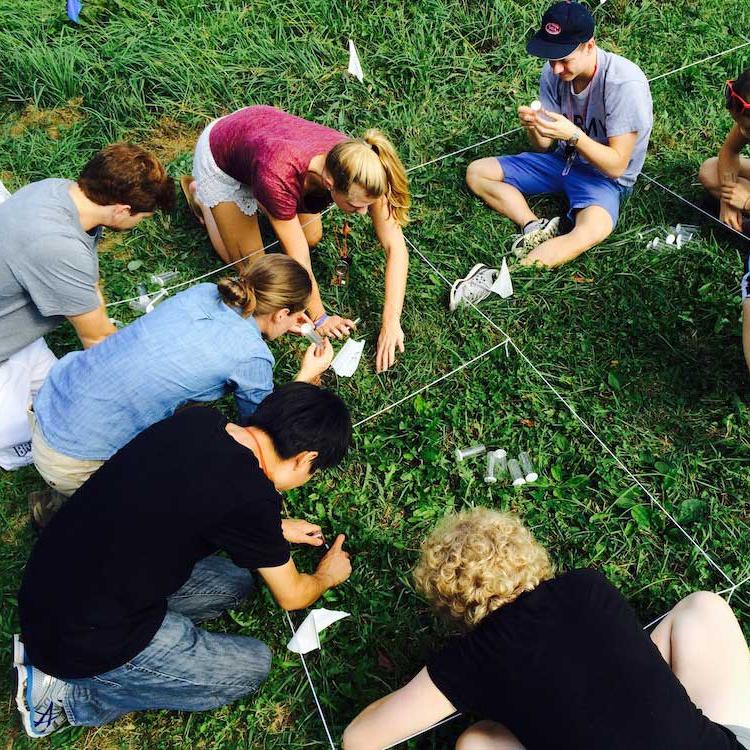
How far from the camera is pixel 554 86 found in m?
4.05

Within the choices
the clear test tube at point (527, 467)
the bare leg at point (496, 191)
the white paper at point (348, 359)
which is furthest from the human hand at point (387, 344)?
the bare leg at point (496, 191)

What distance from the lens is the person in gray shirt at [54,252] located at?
Answer: 9.21 feet

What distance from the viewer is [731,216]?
3957mm

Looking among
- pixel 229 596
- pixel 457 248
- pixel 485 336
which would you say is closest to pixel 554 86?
pixel 457 248

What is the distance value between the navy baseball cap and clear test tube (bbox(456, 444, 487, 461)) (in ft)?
7.06

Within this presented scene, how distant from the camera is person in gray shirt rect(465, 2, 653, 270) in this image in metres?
3.68

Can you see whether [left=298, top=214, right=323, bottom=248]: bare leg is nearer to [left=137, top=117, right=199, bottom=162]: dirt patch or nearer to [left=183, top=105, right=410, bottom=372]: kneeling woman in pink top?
[left=183, top=105, right=410, bottom=372]: kneeling woman in pink top

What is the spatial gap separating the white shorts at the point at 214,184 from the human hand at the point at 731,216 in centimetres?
279

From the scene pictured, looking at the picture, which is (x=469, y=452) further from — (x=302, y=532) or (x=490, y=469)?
(x=302, y=532)

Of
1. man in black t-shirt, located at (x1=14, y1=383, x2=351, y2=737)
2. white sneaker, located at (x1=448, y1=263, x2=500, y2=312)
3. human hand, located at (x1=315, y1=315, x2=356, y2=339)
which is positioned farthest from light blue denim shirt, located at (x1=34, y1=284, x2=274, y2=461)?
white sneaker, located at (x1=448, y1=263, x2=500, y2=312)

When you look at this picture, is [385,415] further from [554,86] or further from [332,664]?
[554,86]

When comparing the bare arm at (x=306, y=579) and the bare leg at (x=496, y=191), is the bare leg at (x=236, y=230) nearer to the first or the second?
the bare leg at (x=496, y=191)

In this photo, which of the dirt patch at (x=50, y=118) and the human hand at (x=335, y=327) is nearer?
the human hand at (x=335, y=327)

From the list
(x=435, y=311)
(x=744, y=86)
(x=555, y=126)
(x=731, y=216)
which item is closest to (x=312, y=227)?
(x=435, y=311)
